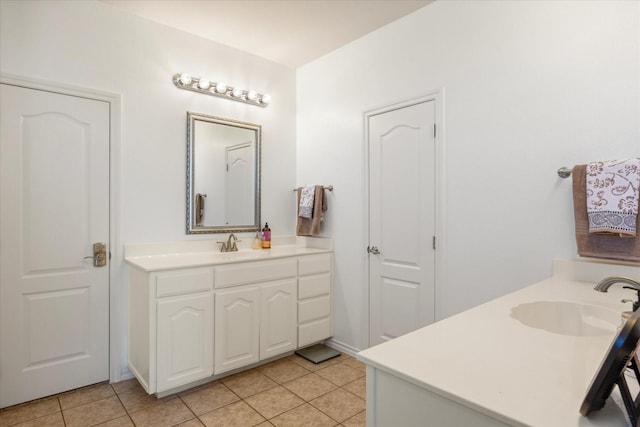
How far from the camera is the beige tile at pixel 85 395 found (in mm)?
2255

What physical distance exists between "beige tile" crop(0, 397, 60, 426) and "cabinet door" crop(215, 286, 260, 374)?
0.99 metres

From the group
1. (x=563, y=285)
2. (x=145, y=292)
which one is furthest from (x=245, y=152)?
(x=563, y=285)

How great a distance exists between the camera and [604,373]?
602 mm

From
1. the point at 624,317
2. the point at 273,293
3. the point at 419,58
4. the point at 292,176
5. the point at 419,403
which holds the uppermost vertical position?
the point at 419,58

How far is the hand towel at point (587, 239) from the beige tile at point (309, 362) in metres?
1.92

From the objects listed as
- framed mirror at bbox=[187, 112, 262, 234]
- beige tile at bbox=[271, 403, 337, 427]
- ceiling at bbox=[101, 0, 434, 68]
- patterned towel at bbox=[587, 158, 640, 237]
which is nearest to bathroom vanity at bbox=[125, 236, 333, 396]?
framed mirror at bbox=[187, 112, 262, 234]

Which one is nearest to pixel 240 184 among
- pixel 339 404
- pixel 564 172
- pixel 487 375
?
pixel 339 404

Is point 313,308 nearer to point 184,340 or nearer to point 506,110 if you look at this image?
point 184,340

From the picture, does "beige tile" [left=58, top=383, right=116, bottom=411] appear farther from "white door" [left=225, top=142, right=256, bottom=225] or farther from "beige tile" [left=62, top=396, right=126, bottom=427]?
"white door" [left=225, top=142, right=256, bottom=225]

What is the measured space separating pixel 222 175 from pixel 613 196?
260cm

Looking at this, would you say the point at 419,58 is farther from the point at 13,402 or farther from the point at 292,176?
the point at 13,402

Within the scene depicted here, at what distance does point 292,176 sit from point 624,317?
9.35 ft

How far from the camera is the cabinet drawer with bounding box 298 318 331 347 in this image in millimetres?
2965

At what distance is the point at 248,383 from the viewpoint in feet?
8.34
